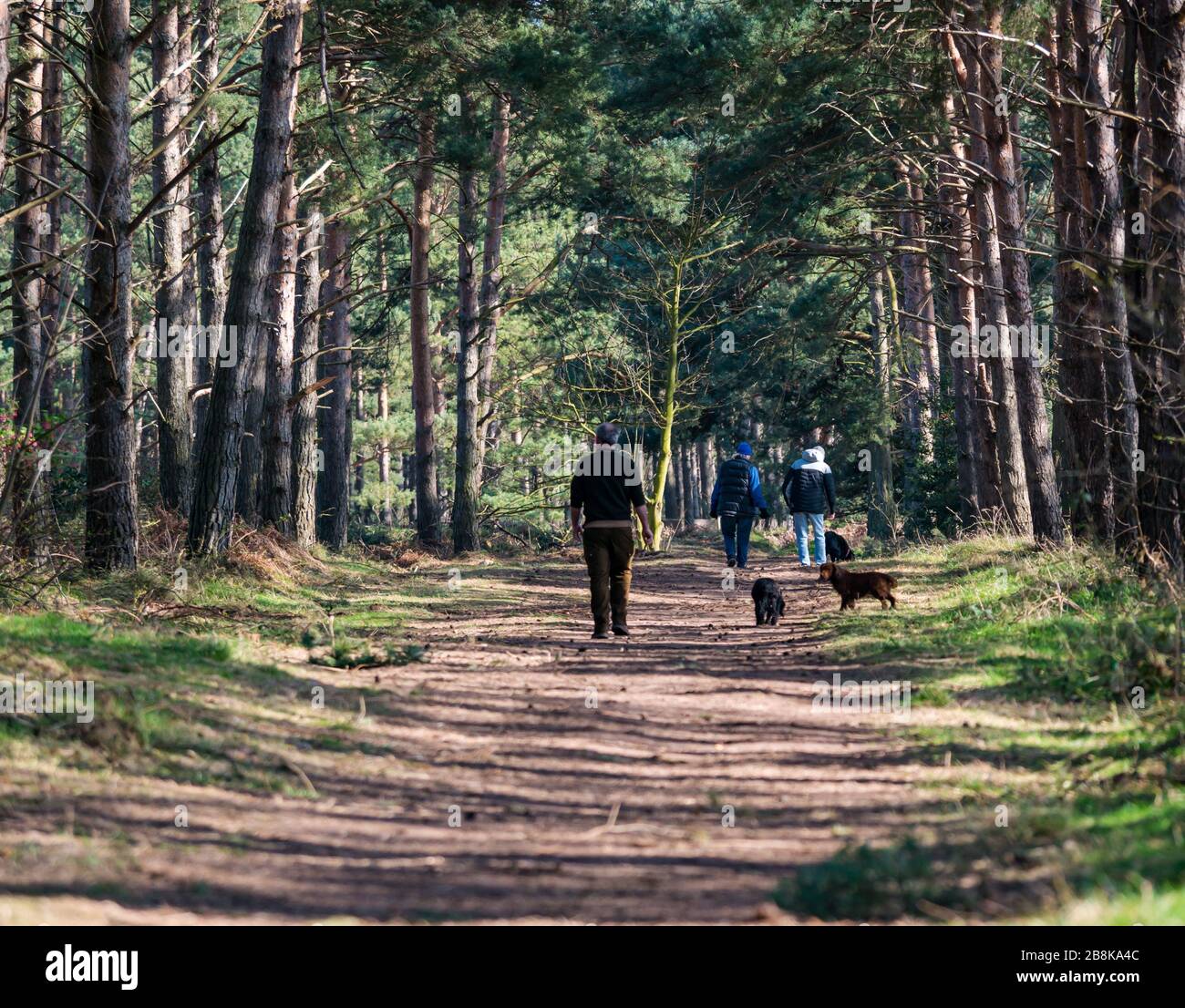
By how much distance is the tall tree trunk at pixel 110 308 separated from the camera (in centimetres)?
1396

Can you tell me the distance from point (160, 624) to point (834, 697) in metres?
5.85

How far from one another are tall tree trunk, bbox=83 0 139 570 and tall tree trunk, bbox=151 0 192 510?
408cm

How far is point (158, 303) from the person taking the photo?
20922 mm

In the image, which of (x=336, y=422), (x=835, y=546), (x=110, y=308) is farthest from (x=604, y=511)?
(x=336, y=422)

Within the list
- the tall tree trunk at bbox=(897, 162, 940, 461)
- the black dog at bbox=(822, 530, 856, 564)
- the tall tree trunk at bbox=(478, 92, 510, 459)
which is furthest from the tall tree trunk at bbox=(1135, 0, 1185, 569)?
the tall tree trunk at bbox=(478, 92, 510, 459)

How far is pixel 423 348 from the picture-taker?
91.4ft

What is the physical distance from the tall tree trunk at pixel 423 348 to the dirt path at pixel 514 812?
53.7 feet

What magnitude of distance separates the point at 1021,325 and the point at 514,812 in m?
14.8

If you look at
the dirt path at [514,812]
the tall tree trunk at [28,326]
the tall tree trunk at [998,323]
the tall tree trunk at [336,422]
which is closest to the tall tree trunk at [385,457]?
the tall tree trunk at [336,422]

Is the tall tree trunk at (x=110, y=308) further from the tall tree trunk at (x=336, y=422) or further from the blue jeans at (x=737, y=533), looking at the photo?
the tall tree trunk at (x=336, y=422)

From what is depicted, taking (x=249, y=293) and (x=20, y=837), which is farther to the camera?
(x=249, y=293)
